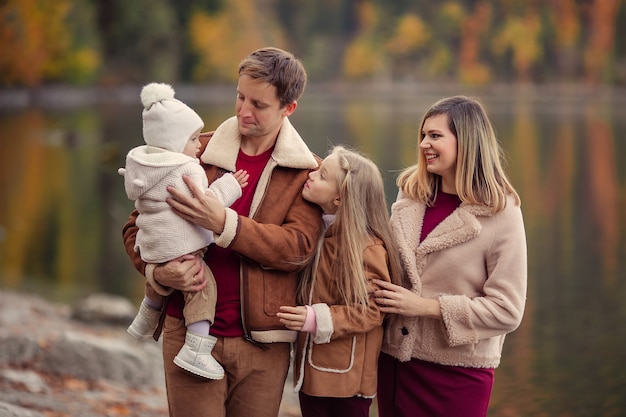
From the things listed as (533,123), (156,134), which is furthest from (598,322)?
(533,123)

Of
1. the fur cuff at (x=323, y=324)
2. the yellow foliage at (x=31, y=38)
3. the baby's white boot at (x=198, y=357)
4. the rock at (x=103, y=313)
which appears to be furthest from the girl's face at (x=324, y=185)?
the yellow foliage at (x=31, y=38)

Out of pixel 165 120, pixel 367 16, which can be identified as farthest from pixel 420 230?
pixel 367 16

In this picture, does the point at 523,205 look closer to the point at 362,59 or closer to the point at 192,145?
the point at 362,59

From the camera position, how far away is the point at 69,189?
16.0 m

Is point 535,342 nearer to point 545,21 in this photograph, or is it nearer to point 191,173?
point 191,173

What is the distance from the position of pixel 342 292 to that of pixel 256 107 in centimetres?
49

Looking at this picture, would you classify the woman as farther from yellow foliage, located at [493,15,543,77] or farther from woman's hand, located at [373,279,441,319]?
yellow foliage, located at [493,15,543,77]

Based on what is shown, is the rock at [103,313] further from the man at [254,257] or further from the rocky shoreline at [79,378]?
the man at [254,257]

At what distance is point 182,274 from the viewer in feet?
7.12

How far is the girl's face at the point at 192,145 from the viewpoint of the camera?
222 centimetres

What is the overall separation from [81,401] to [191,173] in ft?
7.22

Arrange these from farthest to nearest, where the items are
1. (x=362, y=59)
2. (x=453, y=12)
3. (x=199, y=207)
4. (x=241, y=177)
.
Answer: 1. (x=453, y=12)
2. (x=362, y=59)
3. (x=241, y=177)
4. (x=199, y=207)

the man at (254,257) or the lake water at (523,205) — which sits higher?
the man at (254,257)

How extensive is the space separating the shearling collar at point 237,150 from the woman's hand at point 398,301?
350mm
